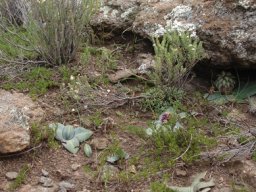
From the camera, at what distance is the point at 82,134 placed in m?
3.43

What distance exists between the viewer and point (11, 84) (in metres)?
3.99

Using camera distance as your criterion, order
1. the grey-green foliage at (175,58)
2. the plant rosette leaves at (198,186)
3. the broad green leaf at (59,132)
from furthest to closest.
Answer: the grey-green foliage at (175,58)
the broad green leaf at (59,132)
the plant rosette leaves at (198,186)

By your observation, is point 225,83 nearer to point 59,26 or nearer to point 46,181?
point 59,26

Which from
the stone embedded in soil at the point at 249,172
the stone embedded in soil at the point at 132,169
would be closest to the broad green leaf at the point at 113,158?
the stone embedded in soil at the point at 132,169

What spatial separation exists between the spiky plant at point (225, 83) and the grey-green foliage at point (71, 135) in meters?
1.24

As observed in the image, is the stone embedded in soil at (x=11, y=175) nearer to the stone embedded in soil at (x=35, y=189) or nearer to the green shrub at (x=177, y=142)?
the stone embedded in soil at (x=35, y=189)

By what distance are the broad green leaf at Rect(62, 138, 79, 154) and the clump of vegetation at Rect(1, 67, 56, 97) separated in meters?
0.73

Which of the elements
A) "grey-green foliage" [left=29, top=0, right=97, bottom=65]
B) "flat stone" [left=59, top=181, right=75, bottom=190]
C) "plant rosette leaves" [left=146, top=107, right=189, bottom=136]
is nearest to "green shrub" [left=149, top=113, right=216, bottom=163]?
"plant rosette leaves" [left=146, top=107, right=189, bottom=136]

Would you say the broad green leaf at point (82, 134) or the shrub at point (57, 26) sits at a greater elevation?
the shrub at point (57, 26)

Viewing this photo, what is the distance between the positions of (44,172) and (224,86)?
5.72 feet

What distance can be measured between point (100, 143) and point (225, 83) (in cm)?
127

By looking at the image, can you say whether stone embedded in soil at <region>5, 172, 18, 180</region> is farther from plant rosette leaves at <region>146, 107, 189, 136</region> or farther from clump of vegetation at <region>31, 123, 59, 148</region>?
plant rosette leaves at <region>146, 107, 189, 136</region>

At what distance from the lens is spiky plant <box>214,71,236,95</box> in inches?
156

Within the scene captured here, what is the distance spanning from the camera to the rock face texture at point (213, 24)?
150 inches
